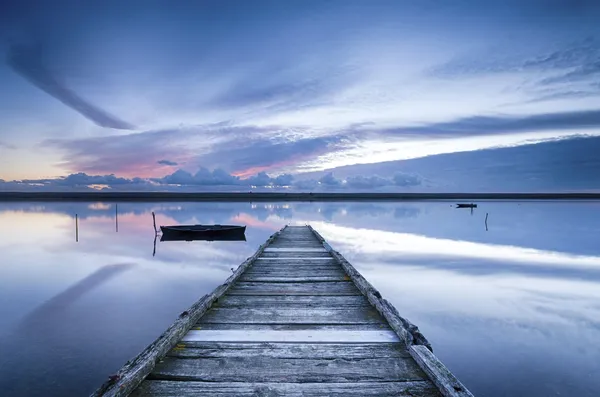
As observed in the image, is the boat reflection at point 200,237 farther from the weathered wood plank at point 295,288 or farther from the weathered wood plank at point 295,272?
the weathered wood plank at point 295,288

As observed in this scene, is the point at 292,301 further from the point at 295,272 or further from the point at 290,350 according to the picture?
the point at 295,272

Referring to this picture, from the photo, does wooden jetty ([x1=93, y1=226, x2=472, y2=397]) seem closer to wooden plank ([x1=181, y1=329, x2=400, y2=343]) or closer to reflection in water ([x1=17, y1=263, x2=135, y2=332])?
wooden plank ([x1=181, y1=329, x2=400, y2=343])

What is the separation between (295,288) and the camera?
7.88 m

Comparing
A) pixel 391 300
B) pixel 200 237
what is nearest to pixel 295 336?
pixel 391 300

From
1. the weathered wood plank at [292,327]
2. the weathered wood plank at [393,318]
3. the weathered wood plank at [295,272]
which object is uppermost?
the weathered wood plank at [393,318]

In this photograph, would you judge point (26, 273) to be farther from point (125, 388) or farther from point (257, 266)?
point (125, 388)

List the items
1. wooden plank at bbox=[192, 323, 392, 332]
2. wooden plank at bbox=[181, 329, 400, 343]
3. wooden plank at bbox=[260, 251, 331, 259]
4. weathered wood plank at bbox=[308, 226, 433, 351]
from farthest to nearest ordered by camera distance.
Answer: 1. wooden plank at bbox=[260, 251, 331, 259]
2. wooden plank at bbox=[192, 323, 392, 332]
3. wooden plank at bbox=[181, 329, 400, 343]
4. weathered wood plank at bbox=[308, 226, 433, 351]

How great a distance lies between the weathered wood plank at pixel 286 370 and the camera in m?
3.77

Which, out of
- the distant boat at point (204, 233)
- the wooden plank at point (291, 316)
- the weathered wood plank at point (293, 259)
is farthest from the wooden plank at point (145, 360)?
the distant boat at point (204, 233)

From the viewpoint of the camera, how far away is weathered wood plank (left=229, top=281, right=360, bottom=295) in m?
7.48

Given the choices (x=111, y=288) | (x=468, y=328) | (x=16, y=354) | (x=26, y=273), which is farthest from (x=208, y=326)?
(x=26, y=273)

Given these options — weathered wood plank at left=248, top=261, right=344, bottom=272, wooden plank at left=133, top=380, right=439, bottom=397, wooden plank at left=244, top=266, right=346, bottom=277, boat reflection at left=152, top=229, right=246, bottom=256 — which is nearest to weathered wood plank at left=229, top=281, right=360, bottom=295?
wooden plank at left=244, top=266, right=346, bottom=277

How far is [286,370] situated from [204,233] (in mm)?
21868

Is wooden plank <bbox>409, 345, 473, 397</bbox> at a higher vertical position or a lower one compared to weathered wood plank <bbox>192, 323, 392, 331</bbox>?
higher
